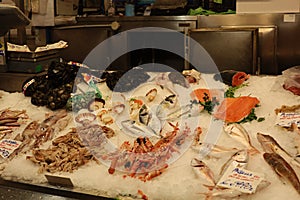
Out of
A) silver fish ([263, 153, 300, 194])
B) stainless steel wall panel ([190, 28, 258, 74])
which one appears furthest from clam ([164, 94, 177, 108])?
stainless steel wall panel ([190, 28, 258, 74])

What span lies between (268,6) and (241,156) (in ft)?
9.15

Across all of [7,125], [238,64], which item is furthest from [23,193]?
[238,64]

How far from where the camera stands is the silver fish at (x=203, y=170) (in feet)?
4.11

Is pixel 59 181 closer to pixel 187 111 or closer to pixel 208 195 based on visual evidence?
pixel 208 195

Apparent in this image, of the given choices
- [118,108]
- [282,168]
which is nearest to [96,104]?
[118,108]

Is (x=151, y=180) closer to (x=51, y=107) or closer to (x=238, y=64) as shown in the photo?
(x=51, y=107)

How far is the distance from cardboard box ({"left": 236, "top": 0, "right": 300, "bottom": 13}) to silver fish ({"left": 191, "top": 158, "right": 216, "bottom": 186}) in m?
2.83

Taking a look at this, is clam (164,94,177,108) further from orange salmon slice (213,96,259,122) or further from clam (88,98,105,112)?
clam (88,98,105,112)

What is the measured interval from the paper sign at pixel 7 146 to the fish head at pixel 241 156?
93 cm

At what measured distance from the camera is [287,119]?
1.64 meters

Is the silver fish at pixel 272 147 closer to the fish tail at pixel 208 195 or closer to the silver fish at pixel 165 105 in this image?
the fish tail at pixel 208 195

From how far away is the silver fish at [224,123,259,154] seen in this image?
56.7 inches

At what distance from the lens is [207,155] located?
55.6 inches

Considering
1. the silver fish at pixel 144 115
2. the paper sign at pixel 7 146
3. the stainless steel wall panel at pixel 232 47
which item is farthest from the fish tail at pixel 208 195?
the stainless steel wall panel at pixel 232 47
